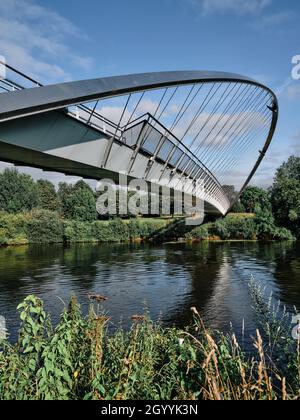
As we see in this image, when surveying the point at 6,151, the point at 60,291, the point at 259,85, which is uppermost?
the point at 259,85

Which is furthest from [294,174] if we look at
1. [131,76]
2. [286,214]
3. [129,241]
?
[131,76]

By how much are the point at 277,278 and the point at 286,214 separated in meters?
35.9

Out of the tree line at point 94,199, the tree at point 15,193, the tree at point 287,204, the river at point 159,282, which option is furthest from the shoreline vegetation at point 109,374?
the tree at point 15,193

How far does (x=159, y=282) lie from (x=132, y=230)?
107 feet

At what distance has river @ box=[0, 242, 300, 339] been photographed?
15.8 meters

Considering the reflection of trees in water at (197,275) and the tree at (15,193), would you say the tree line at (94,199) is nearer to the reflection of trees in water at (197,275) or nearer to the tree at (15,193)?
the tree at (15,193)

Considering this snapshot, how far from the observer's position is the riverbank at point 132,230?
5406 centimetres

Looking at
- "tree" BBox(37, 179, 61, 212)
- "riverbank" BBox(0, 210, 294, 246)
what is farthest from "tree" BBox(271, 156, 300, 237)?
"tree" BBox(37, 179, 61, 212)

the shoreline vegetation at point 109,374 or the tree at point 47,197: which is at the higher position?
the tree at point 47,197

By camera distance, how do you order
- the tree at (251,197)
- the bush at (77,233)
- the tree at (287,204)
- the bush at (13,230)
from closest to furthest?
the bush at (13,230), the bush at (77,233), the tree at (287,204), the tree at (251,197)

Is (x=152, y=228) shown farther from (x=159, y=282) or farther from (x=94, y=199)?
(x=159, y=282)

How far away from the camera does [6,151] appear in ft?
26.1

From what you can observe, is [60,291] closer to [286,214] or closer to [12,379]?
[12,379]
